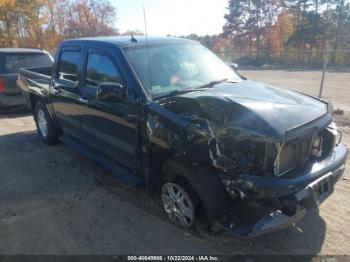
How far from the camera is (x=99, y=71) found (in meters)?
4.26

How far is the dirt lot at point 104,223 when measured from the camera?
324 centimetres

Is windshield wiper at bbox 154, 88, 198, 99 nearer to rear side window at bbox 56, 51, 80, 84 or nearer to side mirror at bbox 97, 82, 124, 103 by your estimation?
side mirror at bbox 97, 82, 124, 103

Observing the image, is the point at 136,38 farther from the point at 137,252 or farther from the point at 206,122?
the point at 137,252

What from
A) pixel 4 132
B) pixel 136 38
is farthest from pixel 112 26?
pixel 136 38

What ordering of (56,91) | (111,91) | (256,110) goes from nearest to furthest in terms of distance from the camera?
(256,110) < (111,91) < (56,91)

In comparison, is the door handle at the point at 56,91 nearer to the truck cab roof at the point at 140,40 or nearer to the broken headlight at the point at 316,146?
the truck cab roof at the point at 140,40

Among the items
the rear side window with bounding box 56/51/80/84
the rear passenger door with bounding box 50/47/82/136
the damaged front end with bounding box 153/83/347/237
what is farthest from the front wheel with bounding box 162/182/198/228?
the rear side window with bounding box 56/51/80/84

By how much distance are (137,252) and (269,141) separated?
1668 mm

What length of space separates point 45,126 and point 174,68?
3.54m

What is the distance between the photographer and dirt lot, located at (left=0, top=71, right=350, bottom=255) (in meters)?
3.24

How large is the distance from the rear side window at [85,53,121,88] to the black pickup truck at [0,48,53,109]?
5.25 meters

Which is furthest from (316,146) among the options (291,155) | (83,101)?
(83,101)

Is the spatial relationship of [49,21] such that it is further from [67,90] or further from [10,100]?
[67,90]

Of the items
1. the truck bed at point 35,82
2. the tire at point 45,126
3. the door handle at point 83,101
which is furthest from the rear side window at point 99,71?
the tire at point 45,126
